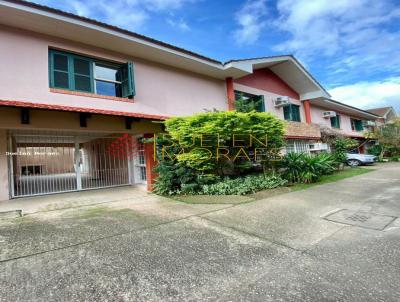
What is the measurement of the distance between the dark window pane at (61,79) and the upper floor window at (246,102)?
22.9 feet

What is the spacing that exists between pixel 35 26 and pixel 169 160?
5962 millimetres

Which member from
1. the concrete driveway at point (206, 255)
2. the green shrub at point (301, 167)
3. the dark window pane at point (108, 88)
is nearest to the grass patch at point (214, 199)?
the concrete driveway at point (206, 255)

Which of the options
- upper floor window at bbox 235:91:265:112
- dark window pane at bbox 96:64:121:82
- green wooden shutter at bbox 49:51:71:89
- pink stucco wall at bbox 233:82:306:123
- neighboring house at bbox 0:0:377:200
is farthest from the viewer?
pink stucco wall at bbox 233:82:306:123

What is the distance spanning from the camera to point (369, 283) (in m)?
2.55

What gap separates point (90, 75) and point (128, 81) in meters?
1.32

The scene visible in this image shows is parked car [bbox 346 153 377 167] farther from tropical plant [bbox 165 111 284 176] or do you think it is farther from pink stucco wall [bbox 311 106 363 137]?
tropical plant [bbox 165 111 284 176]

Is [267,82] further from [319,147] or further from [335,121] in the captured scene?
[335,121]

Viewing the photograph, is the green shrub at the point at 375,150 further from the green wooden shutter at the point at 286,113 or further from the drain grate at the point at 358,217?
the drain grate at the point at 358,217

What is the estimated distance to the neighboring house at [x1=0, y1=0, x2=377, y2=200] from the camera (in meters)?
7.02

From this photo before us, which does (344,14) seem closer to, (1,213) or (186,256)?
(186,256)

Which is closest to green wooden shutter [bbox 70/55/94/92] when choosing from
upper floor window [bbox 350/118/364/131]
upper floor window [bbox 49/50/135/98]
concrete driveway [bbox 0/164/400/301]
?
upper floor window [bbox 49/50/135/98]

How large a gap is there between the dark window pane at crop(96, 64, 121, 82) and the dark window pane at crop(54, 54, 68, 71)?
108 cm

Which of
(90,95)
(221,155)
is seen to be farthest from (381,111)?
(90,95)

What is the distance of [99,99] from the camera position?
8.25 m
